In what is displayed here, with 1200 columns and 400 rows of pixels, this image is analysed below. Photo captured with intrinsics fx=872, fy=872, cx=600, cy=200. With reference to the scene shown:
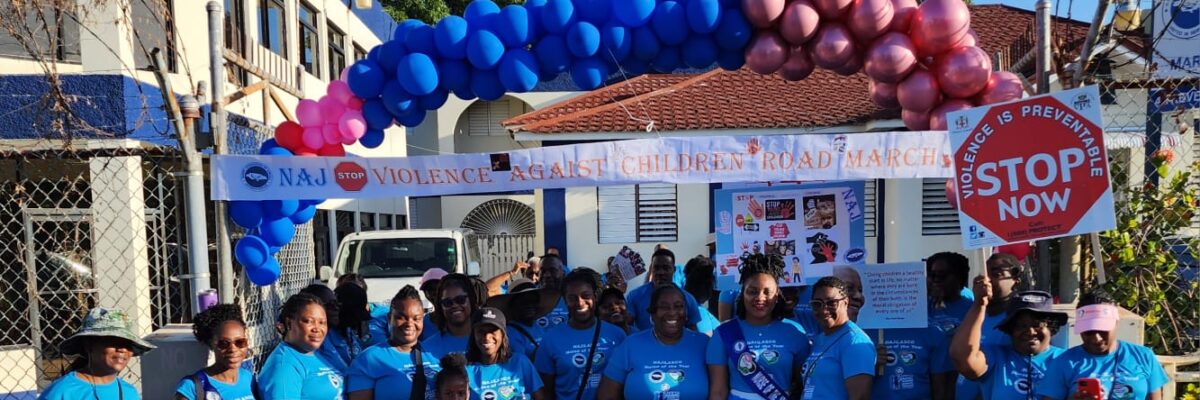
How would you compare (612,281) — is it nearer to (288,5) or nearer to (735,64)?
(735,64)

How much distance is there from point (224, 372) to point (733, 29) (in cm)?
331

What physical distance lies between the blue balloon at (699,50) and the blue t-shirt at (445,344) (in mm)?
2249

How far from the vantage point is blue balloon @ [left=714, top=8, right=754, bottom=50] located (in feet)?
16.9

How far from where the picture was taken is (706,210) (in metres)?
12.2

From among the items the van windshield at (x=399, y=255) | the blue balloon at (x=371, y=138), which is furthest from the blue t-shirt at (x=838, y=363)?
the van windshield at (x=399, y=255)

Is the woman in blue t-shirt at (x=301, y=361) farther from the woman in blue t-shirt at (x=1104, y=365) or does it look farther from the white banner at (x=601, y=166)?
the woman in blue t-shirt at (x=1104, y=365)

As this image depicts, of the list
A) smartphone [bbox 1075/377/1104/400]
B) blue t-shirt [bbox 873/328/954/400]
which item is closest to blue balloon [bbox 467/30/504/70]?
blue t-shirt [bbox 873/328/954/400]

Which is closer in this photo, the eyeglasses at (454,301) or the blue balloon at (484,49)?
the eyeglasses at (454,301)

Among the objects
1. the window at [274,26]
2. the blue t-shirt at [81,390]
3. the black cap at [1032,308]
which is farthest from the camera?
the window at [274,26]

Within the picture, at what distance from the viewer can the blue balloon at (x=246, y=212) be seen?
4926 millimetres

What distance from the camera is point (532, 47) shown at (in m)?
5.32

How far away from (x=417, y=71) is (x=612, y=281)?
2322 millimetres

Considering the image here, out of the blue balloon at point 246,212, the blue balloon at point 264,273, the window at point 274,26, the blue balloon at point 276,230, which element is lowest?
the blue balloon at point 264,273

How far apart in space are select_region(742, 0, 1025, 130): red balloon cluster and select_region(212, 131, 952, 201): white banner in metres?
0.43
